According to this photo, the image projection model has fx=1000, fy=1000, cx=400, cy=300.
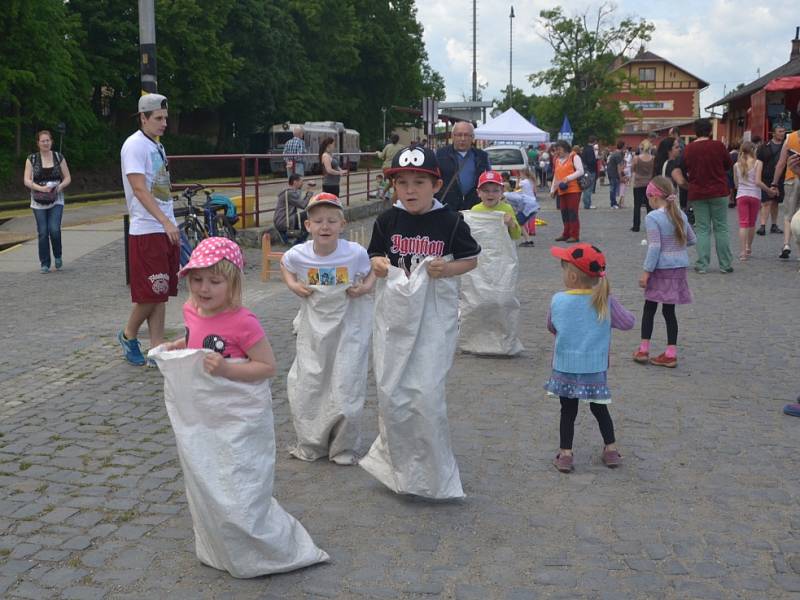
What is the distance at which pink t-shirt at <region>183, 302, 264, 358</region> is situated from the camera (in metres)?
3.79

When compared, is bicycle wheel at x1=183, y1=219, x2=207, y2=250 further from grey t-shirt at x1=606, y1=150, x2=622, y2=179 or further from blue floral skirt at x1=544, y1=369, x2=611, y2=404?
grey t-shirt at x1=606, y1=150, x2=622, y2=179

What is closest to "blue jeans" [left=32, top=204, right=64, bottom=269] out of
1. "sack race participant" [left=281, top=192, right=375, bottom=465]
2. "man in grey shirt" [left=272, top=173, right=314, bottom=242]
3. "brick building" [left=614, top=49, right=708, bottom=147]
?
"man in grey shirt" [left=272, top=173, right=314, bottom=242]

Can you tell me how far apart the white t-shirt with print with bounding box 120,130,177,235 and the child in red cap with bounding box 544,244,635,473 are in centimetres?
322

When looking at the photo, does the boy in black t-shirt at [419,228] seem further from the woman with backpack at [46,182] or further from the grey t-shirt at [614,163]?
the grey t-shirt at [614,163]

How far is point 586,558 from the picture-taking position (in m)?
4.14

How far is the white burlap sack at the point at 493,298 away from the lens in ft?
26.4

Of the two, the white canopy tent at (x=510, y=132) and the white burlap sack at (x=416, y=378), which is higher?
the white canopy tent at (x=510, y=132)

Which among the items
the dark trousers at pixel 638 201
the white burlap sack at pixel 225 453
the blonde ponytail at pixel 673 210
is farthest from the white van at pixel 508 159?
the white burlap sack at pixel 225 453

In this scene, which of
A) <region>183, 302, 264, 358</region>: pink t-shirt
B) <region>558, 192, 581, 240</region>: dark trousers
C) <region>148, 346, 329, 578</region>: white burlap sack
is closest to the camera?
<region>148, 346, 329, 578</region>: white burlap sack

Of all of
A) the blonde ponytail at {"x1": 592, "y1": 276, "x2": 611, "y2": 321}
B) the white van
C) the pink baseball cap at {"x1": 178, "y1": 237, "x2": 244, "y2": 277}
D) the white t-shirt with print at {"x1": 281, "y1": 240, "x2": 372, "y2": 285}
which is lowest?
the blonde ponytail at {"x1": 592, "y1": 276, "x2": 611, "y2": 321}

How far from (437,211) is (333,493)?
1.47m

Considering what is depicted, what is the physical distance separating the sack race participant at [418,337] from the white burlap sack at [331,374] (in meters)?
0.51

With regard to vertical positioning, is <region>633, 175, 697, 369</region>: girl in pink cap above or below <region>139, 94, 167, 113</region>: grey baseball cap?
below

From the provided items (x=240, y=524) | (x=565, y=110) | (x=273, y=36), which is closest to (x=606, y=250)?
(x=240, y=524)
